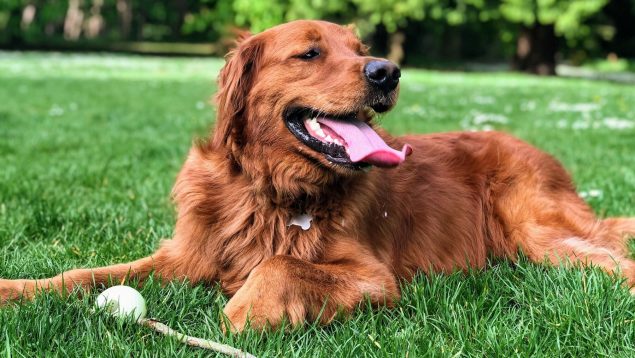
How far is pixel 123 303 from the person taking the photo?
2.50 m

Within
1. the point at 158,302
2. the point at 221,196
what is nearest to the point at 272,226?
the point at 221,196

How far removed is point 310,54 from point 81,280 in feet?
4.53

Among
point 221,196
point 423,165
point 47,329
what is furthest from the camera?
point 423,165

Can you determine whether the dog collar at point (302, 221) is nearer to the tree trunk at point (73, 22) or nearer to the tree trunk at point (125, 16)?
A: the tree trunk at point (125, 16)

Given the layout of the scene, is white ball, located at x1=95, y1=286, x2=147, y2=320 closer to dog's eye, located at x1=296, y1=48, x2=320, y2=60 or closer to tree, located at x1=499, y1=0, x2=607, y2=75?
dog's eye, located at x1=296, y1=48, x2=320, y2=60

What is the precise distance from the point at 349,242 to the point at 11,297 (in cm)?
136

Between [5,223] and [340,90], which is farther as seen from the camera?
[5,223]

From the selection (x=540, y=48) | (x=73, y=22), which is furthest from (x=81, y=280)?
(x=73, y=22)

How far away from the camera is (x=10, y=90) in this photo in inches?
536

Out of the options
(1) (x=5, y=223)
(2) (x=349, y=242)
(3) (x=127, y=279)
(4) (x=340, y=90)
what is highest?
(4) (x=340, y=90)

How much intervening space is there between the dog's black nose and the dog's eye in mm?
299

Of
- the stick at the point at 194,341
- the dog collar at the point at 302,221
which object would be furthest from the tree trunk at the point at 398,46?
the stick at the point at 194,341

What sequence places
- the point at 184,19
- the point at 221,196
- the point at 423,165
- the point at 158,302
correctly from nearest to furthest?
the point at 158,302 → the point at 221,196 → the point at 423,165 → the point at 184,19

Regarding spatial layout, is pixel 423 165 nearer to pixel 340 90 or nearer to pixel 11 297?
pixel 340 90
